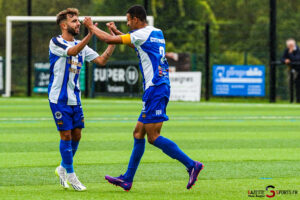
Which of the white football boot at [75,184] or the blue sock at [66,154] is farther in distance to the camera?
the blue sock at [66,154]

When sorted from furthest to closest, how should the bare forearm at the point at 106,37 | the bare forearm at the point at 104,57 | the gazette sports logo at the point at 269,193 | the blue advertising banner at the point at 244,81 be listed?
1. the blue advertising banner at the point at 244,81
2. the bare forearm at the point at 104,57
3. the bare forearm at the point at 106,37
4. the gazette sports logo at the point at 269,193

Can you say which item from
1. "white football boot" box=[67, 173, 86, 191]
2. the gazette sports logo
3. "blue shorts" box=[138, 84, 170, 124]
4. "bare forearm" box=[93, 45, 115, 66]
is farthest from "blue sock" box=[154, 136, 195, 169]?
"bare forearm" box=[93, 45, 115, 66]

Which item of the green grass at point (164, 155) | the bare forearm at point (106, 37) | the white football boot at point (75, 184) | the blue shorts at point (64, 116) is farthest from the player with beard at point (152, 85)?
the blue shorts at point (64, 116)

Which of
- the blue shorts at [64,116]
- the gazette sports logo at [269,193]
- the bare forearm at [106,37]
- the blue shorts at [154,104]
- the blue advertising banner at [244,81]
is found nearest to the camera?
the gazette sports logo at [269,193]

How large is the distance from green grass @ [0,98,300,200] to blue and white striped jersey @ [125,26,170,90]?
3.93 feet

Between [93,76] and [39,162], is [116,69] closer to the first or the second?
[93,76]

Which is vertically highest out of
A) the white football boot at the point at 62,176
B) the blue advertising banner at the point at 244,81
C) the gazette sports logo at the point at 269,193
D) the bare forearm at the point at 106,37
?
the bare forearm at the point at 106,37

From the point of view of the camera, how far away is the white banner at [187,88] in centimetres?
2412

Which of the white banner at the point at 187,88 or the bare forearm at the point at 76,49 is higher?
the bare forearm at the point at 76,49

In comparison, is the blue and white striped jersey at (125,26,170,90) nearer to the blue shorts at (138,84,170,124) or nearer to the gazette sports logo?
the blue shorts at (138,84,170,124)

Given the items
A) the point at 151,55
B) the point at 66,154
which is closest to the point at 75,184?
the point at 66,154

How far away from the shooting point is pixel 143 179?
834 centimetres

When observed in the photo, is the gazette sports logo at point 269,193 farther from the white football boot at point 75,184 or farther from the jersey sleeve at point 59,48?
the jersey sleeve at point 59,48

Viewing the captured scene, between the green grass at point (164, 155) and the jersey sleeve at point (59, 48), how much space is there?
149cm
